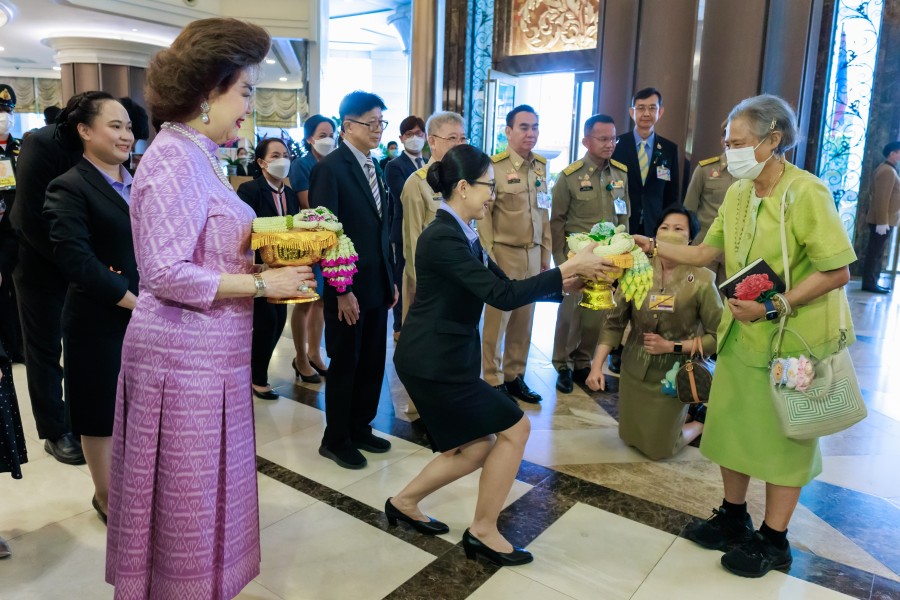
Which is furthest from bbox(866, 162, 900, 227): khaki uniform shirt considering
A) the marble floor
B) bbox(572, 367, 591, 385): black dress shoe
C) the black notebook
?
the black notebook

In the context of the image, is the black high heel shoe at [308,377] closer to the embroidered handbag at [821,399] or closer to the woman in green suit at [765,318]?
the woman in green suit at [765,318]

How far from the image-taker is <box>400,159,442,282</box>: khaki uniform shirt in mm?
3564

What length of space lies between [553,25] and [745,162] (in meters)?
7.75

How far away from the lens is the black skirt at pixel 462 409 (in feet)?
7.11

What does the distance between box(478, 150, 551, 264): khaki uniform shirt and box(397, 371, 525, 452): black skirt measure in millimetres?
1798

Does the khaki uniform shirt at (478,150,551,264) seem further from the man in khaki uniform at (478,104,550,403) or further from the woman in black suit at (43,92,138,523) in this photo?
the woman in black suit at (43,92,138,523)

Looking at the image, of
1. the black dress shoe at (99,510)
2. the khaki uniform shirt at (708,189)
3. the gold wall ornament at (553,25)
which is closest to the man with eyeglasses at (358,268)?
the black dress shoe at (99,510)

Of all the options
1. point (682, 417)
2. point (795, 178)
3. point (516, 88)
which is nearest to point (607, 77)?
point (516, 88)

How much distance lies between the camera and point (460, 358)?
2.17 m

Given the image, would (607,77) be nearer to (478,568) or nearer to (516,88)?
(516,88)

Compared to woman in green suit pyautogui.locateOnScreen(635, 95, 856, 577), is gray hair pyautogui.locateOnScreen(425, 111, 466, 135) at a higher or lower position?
higher

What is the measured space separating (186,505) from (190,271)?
58cm

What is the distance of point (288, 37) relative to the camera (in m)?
10.9

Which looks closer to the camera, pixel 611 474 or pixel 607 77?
pixel 611 474
